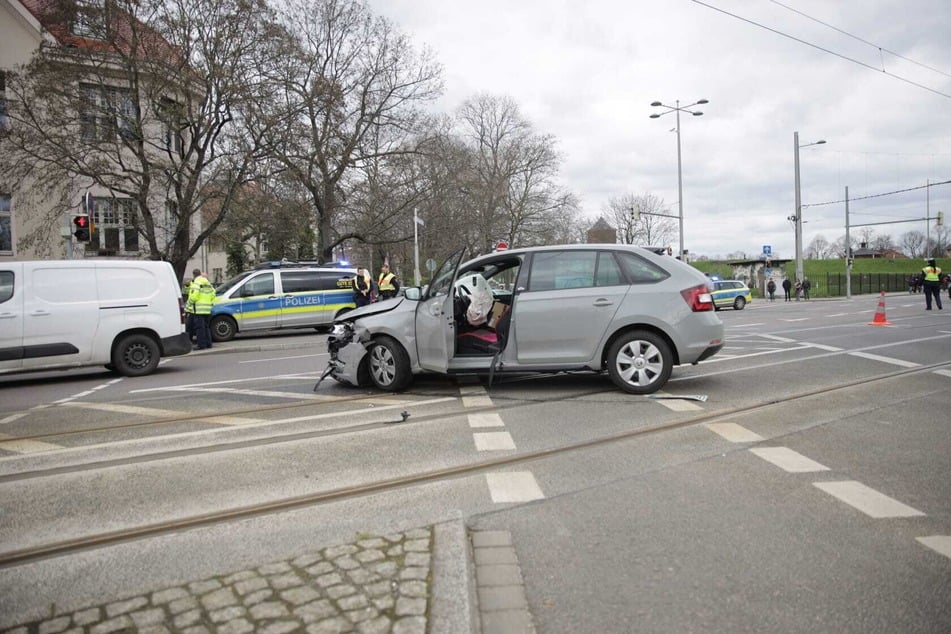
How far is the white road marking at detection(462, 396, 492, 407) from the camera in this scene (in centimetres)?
759

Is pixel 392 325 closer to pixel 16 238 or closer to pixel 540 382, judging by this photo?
pixel 540 382

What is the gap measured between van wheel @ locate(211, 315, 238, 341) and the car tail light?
1436 centimetres

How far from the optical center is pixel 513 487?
15.4 feet

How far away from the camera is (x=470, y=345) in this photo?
8375mm

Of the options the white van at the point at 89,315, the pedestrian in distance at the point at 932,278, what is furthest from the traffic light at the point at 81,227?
the pedestrian in distance at the point at 932,278

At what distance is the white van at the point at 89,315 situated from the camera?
1046 cm

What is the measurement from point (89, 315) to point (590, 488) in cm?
926

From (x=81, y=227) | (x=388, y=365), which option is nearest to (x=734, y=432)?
(x=388, y=365)

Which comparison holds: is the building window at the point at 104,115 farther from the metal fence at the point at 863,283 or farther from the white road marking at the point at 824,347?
the metal fence at the point at 863,283

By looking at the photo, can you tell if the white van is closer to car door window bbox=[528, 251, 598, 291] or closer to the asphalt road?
the asphalt road

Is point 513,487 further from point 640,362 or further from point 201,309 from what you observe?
point 201,309

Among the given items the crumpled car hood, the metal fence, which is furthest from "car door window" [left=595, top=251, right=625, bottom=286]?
the metal fence

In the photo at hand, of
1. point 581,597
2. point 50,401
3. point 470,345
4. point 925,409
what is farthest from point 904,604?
point 50,401

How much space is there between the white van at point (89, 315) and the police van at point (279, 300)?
7.07 meters
